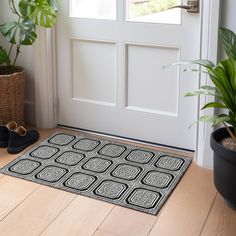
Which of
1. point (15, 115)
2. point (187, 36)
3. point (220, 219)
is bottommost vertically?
point (220, 219)

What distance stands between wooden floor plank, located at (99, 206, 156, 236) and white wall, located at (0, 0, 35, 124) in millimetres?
1255

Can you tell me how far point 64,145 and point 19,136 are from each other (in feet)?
0.92

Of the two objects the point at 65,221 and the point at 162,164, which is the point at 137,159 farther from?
the point at 65,221

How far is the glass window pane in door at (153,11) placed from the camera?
2.62 m

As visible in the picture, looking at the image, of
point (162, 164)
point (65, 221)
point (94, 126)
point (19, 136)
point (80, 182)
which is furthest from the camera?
point (94, 126)

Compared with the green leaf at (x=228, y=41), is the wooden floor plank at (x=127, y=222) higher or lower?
lower

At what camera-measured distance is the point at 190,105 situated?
274cm

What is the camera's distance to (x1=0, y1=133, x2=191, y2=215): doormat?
2.35 meters

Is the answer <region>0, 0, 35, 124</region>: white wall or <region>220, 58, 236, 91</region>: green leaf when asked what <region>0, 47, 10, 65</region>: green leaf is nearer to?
<region>0, 0, 35, 124</region>: white wall

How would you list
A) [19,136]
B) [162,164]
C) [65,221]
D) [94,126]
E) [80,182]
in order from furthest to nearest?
[94,126]
[19,136]
[162,164]
[80,182]
[65,221]

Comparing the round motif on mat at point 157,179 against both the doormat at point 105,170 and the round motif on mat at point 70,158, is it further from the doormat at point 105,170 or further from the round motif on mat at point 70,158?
the round motif on mat at point 70,158

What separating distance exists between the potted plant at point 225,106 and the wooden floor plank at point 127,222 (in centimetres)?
37

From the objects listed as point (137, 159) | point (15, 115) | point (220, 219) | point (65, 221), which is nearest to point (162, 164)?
point (137, 159)

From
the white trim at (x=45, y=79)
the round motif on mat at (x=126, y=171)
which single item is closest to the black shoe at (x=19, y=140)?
the white trim at (x=45, y=79)
